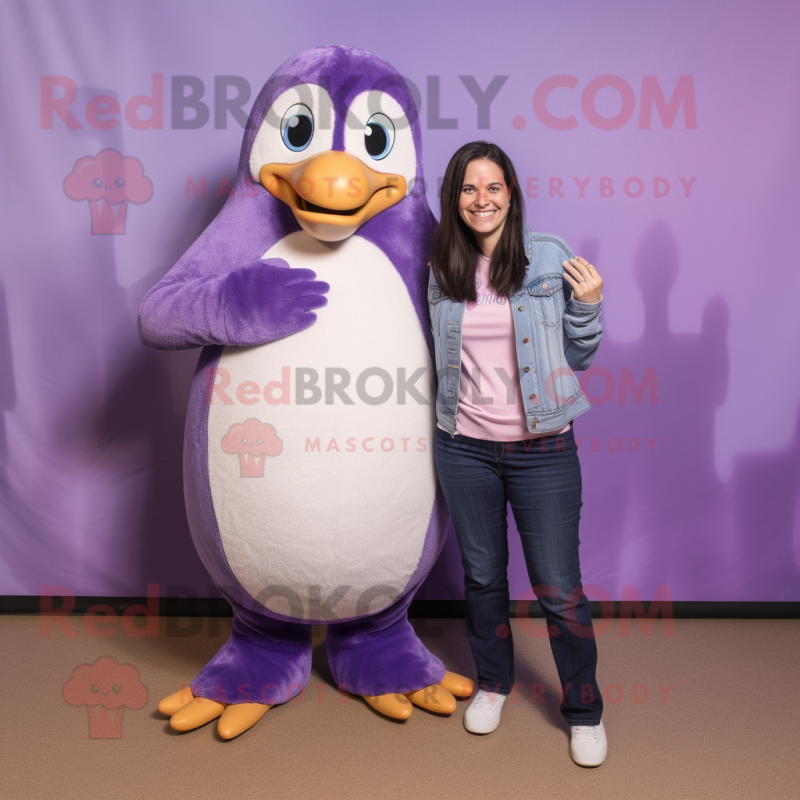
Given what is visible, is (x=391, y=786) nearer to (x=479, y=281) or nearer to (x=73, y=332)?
(x=479, y=281)

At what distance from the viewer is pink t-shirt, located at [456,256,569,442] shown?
148 centimetres

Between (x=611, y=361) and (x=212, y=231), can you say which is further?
(x=611, y=361)

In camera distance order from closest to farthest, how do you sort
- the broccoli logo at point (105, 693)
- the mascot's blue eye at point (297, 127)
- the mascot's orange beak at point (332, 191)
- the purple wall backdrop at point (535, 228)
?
the mascot's orange beak at point (332, 191) → the mascot's blue eye at point (297, 127) → the broccoli logo at point (105, 693) → the purple wall backdrop at point (535, 228)

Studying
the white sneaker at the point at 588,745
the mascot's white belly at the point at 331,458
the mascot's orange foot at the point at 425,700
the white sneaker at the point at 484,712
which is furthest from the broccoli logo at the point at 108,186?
the white sneaker at the point at 588,745

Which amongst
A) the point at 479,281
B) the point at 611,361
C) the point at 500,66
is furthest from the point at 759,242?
the point at 479,281

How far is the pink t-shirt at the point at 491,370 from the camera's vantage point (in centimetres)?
148

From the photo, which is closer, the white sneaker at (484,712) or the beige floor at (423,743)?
the beige floor at (423,743)

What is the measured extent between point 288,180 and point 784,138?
56.2 inches

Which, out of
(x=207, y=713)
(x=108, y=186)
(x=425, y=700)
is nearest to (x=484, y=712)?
(x=425, y=700)

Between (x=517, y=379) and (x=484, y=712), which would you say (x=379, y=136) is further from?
(x=484, y=712)

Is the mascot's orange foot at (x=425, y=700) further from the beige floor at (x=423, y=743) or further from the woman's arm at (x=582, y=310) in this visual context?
the woman's arm at (x=582, y=310)

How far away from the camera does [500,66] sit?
2062mm

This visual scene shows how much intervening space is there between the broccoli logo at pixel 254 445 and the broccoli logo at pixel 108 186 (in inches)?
37.5

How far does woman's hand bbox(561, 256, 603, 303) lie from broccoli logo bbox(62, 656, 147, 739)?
51.6 inches
